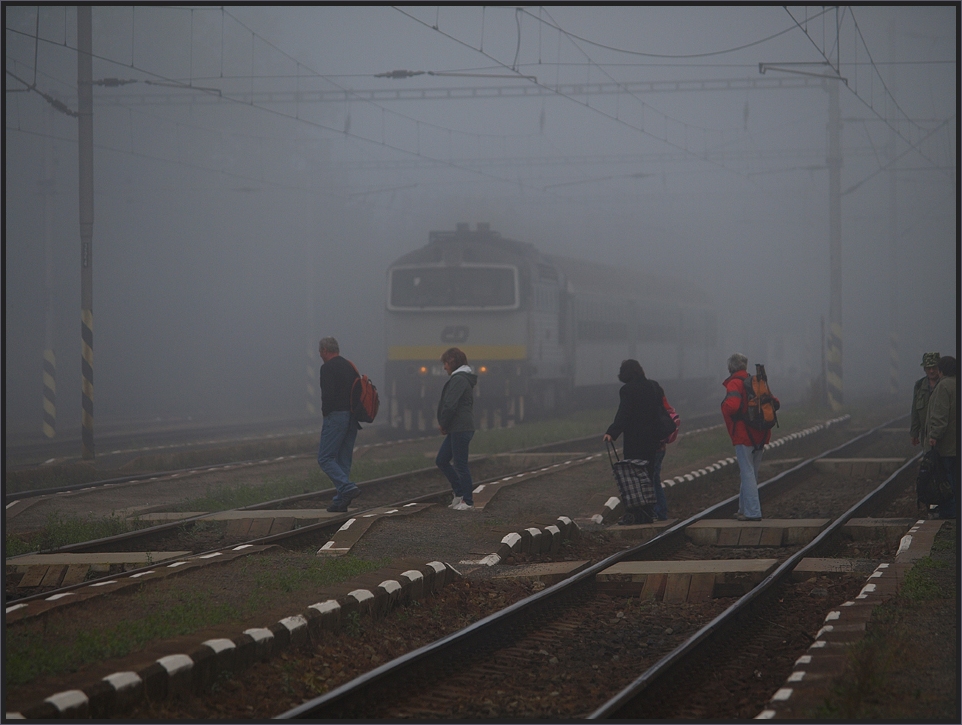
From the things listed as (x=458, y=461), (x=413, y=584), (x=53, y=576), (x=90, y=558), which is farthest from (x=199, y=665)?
(x=458, y=461)

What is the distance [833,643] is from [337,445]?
6092 millimetres

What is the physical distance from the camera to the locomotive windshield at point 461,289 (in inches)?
898

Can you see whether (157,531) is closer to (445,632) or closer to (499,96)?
(445,632)

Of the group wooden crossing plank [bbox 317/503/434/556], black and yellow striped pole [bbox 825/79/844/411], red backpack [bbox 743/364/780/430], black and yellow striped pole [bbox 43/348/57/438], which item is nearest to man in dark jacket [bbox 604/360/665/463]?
red backpack [bbox 743/364/780/430]

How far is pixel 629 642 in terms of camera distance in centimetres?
690

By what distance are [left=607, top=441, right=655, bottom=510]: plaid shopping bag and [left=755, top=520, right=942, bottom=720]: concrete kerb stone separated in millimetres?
2481

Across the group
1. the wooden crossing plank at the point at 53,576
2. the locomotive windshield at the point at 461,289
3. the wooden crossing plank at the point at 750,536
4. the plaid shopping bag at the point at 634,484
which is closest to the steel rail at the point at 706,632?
the wooden crossing plank at the point at 750,536

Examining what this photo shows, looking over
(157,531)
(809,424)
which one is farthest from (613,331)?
(157,531)

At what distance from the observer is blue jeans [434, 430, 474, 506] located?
1099 cm

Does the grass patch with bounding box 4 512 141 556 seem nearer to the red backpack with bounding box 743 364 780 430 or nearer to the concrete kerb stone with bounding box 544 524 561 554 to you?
the concrete kerb stone with bounding box 544 524 561 554

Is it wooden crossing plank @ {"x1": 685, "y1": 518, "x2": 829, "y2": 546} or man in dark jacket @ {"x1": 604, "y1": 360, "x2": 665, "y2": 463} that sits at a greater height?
man in dark jacket @ {"x1": 604, "y1": 360, "x2": 665, "y2": 463}

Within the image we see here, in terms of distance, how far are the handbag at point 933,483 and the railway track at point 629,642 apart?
2.59 ft

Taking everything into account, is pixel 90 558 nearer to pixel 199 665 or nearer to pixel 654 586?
pixel 199 665

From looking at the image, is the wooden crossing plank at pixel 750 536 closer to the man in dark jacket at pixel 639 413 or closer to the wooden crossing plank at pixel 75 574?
the man in dark jacket at pixel 639 413
